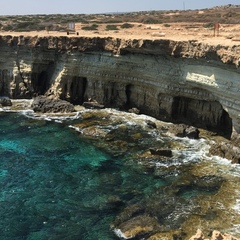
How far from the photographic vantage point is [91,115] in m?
35.8

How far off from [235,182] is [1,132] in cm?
2013

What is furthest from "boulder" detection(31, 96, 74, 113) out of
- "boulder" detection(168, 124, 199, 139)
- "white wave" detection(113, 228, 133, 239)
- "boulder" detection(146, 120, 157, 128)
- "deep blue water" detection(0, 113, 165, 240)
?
"white wave" detection(113, 228, 133, 239)

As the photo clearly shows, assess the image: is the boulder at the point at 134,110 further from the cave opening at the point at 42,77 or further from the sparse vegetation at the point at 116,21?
the sparse vegetation at the point at 116,21

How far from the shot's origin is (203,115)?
3203 cm

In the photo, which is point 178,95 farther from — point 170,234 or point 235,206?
point 170,234

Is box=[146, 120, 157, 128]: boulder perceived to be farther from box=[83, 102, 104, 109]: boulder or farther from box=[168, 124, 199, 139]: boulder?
box=[83, 102, 104, 109]: boulder

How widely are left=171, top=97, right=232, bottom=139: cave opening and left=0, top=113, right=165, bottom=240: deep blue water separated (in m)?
9.25

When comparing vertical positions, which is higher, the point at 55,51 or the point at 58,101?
the point at 55,51

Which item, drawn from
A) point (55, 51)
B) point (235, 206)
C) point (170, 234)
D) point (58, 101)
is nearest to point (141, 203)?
point (170, 234)

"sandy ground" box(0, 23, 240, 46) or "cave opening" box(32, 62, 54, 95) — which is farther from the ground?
"sandy ground" box(0, 23, 240, 46)

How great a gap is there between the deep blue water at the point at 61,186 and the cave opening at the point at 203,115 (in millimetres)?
9251

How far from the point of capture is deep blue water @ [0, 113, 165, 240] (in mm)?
18766

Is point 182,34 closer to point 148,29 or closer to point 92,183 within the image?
point 148,29

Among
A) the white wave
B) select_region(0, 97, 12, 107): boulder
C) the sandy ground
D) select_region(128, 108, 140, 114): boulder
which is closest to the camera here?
the white wave
